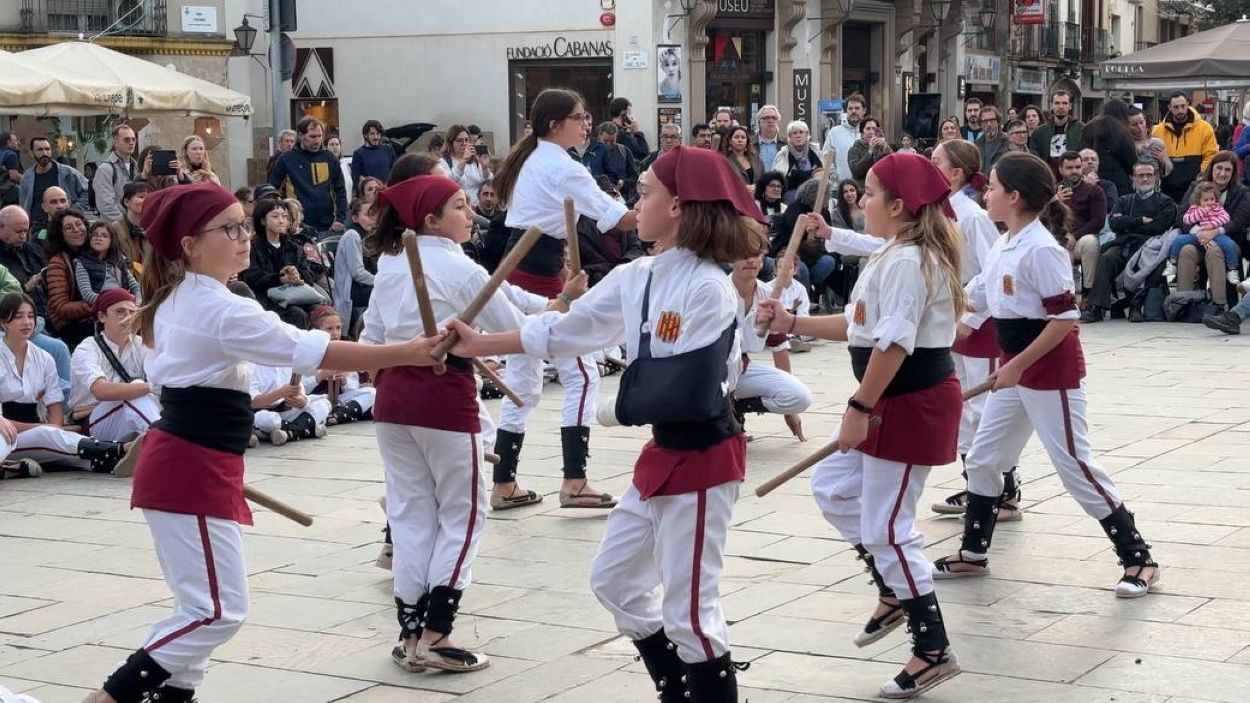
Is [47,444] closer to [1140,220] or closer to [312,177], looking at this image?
[312,177]

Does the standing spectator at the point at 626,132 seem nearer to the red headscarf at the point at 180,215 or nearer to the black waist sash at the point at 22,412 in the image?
the black waist sash at the point at 22,412

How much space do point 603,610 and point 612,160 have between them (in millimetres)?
13229

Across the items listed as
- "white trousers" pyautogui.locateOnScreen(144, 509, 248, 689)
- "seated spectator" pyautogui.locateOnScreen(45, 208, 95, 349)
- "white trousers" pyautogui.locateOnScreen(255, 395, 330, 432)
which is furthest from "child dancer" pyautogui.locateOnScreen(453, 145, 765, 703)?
"seated spectator" pyautogui.locateOnScreen(45, 208, 95, 349)

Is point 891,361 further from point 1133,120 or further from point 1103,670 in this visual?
A: point 1133,120

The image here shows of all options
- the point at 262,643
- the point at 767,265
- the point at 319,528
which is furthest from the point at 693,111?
the point at 262,643

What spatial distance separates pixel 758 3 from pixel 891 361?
1071 inches

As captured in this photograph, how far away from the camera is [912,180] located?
18.5 ft

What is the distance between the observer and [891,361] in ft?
17.9

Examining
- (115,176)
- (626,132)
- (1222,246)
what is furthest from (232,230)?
(626,132)

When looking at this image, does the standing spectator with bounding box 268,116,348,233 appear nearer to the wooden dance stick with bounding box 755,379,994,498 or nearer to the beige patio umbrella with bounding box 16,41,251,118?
the beige patio umbrella with bounding box 16,41,251,118

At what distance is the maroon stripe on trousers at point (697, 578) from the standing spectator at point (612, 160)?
14.4 m

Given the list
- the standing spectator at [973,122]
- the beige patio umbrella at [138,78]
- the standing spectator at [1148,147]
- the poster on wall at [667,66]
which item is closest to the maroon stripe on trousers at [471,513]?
the standing spectator at [1148,147]

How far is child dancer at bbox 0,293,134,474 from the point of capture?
10211 mm

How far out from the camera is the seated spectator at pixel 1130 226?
17.0 m
